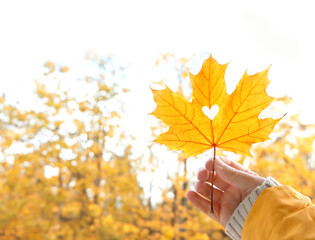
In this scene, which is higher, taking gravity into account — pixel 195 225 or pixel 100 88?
pixel 100 88

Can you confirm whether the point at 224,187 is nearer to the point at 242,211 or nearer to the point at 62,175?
the point at 242,211

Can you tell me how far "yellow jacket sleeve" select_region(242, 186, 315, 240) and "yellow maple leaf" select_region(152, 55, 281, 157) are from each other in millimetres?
113

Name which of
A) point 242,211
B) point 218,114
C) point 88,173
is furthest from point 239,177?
point 88,173

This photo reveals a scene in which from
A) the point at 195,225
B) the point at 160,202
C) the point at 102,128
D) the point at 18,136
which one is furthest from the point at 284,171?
the point at 18,136

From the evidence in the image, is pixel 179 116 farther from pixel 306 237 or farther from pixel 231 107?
pixel 306 237

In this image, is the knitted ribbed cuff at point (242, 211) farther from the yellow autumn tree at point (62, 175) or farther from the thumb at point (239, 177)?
the yellow autumn tree at point (62, 175)

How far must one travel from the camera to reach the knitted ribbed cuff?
601mm

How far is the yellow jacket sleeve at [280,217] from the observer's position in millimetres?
469

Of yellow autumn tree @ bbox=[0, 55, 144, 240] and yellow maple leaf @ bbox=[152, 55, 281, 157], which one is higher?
yellow maple leaf @ bbox=[152, 55, 281, 157]

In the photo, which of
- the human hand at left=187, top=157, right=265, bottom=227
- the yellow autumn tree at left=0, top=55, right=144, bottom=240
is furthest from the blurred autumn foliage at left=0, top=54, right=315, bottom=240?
the human hand at left=187, top=157, right=265, bottom=227

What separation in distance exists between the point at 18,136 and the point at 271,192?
9.67ft

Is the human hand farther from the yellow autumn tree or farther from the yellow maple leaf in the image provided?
the yellow autumn tree

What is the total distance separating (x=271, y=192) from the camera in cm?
55

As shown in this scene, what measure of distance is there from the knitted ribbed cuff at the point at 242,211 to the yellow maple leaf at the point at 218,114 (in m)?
0.09
